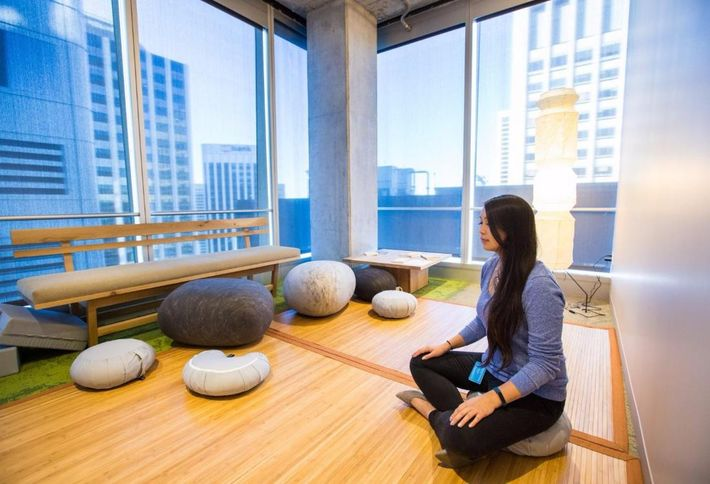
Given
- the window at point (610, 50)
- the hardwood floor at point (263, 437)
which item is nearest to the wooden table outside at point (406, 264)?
the hardwood floor at point (263, 437)

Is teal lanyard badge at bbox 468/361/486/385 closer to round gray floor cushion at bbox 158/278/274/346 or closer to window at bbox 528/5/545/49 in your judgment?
round gray floor cushion at bbox 158/278/274/346

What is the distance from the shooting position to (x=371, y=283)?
3.65 metres

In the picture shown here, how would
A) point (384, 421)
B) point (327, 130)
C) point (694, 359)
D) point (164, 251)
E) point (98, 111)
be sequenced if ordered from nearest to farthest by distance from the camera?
point (694, 359), point (384, 421), point (98, 111), point (164, 251), point (327, 130)

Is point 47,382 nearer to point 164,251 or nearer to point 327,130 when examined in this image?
point 164,251

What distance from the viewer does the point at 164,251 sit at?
3557 millimetres

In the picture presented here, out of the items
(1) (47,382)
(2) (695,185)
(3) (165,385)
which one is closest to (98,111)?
(1) (47,382)

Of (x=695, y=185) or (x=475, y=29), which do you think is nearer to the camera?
(x=695, y=185)

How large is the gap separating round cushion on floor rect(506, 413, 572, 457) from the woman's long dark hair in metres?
0.40

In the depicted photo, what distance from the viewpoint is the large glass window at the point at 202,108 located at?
11.2ft

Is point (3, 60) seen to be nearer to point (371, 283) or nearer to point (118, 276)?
point (118, 276)

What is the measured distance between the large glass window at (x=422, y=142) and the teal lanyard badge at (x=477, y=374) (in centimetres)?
334

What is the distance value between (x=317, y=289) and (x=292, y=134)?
255 centimetres

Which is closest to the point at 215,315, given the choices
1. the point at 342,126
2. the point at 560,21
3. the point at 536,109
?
the point at 342,126

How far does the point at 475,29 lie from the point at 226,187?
348cm
